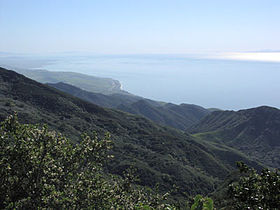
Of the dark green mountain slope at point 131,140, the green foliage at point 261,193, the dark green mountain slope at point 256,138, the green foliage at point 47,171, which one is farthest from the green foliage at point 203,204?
the dark green mountain slope at point 256,138

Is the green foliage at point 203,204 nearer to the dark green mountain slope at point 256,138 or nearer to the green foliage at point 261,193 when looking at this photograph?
the green foliage at point 261,193

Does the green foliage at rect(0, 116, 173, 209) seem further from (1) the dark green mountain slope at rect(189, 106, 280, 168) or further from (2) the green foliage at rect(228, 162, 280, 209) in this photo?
(1) the dark green mountain slope at rect(189, 106, 280, 168)

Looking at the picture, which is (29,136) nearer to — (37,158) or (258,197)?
(37,158)

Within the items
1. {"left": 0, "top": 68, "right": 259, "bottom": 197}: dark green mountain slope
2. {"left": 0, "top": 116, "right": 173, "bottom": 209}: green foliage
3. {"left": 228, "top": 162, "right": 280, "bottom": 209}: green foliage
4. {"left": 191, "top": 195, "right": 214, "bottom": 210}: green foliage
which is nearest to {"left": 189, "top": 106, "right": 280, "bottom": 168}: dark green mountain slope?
{"left": 0, "top": 68, "right": 259, "bottom": 197}: dark green mountain slope

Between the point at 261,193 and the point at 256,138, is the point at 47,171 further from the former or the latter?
the point at 256,138

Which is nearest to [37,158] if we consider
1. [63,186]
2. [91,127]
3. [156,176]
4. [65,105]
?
[63,186]

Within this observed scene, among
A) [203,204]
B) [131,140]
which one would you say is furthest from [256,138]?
[203,204]
